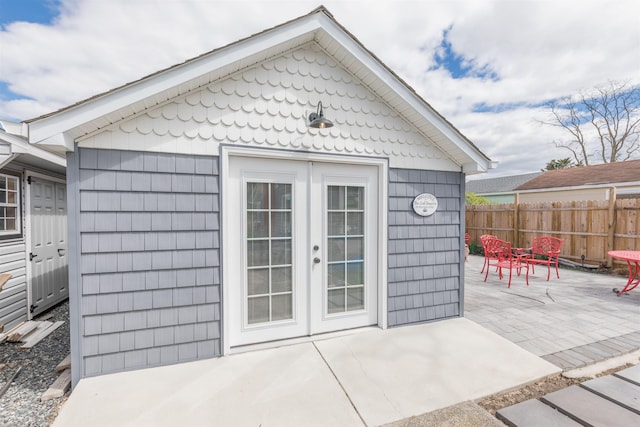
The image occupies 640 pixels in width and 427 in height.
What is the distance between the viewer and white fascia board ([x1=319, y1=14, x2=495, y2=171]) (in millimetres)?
2831

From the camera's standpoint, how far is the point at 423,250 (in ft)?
11.9

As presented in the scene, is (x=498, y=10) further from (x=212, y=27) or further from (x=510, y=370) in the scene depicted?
(x=510, y=370)

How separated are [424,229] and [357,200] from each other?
1024 millimetres

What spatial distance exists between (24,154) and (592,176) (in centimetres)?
1689

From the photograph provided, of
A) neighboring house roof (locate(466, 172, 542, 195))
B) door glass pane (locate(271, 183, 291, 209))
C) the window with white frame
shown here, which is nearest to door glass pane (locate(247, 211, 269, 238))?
door glass pane (locate(271, 183, 291, 209))

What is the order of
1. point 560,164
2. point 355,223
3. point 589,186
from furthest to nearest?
point 560,164
point 589,186
point 355,223

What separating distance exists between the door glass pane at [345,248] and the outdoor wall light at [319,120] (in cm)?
73

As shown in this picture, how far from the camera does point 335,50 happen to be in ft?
9.75

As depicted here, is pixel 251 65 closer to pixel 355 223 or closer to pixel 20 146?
pixel 355 223

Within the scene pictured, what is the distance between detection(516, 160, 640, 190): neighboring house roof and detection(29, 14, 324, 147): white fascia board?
13.3 meters

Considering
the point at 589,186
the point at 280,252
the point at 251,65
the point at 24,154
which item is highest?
the point at 251,65

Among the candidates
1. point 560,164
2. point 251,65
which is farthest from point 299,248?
point 560,164

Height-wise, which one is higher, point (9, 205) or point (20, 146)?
point (20, 146)

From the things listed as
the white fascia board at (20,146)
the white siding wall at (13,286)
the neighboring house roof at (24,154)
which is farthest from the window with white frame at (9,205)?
the white fascia board at (20,146)
